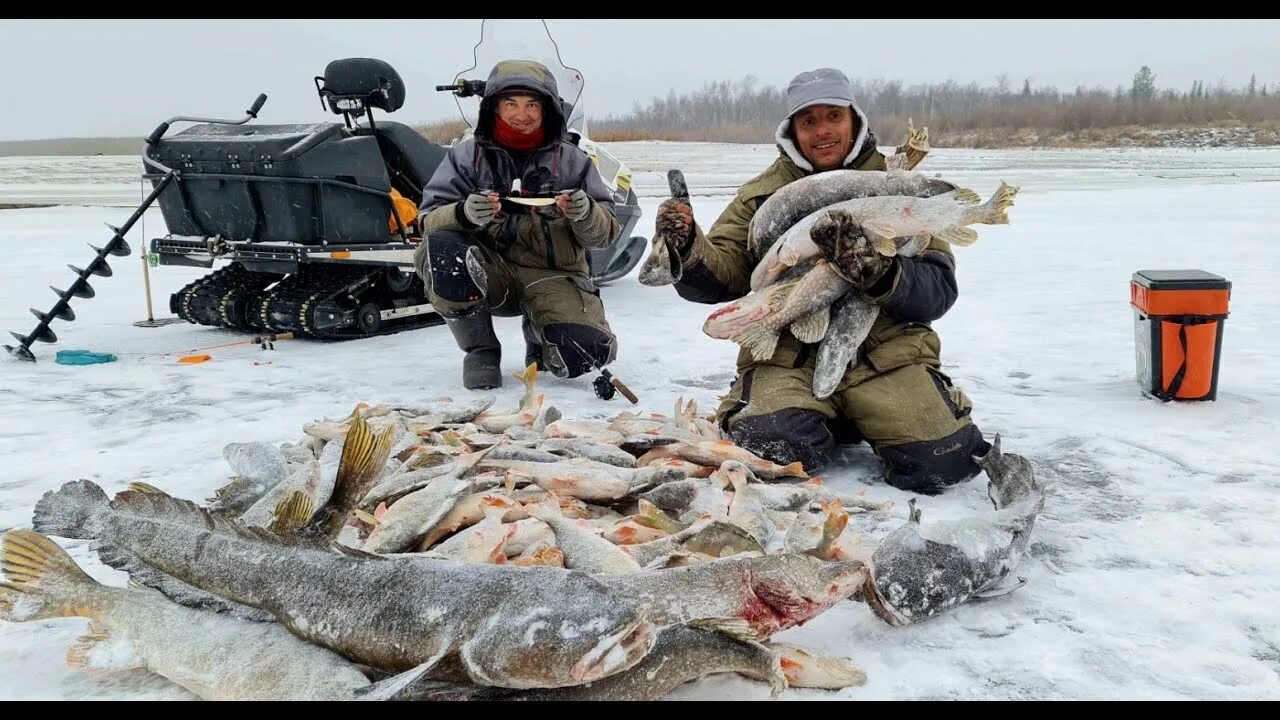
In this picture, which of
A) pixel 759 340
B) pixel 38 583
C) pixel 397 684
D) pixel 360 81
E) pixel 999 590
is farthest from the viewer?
pixel 360 81

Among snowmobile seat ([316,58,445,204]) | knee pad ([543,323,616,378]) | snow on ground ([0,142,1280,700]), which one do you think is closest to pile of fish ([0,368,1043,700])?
snow on ground ([0,142,1280,700])

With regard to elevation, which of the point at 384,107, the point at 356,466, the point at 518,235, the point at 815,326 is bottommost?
the point at 356,466

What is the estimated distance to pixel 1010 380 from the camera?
204 inches

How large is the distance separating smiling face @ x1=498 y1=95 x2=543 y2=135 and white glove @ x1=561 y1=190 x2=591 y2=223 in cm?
54

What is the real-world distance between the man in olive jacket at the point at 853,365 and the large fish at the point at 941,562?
75cm

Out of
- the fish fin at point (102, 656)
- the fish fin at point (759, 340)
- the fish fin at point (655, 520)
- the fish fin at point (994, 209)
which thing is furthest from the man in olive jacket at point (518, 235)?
the fish fin at point (102, 656)

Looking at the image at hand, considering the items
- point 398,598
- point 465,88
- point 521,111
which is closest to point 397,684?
point 398,598

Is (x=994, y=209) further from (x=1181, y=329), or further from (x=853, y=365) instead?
(x=1181, y=329)

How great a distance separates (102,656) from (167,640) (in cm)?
17

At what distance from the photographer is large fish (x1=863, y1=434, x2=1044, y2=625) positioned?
2.43 meters

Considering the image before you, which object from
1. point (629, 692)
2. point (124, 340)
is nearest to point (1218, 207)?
point (124, 340)

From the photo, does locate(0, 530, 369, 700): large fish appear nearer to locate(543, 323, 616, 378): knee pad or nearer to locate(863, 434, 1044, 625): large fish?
locate(863, 434, 1044, 625): large fish

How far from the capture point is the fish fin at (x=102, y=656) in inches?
86.4

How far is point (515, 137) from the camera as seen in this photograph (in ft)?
17.2
